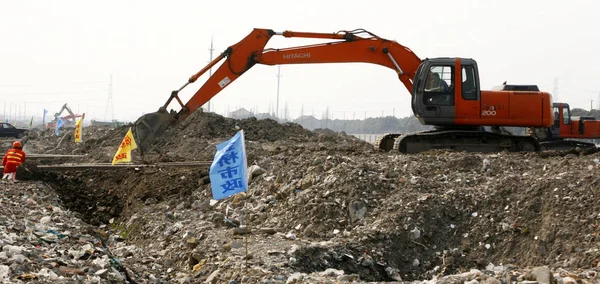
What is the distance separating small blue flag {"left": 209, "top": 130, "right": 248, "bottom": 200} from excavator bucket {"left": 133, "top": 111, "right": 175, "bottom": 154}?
26.0 feet

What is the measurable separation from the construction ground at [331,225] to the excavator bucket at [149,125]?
173 cm

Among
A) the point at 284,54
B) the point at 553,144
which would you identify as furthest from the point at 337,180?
the point at 553,144

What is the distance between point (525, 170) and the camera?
41.9ft

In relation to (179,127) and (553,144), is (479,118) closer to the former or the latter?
(553,144)

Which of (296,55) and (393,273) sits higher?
(296,55)

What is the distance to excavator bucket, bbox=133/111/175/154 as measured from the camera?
1666 centimetres

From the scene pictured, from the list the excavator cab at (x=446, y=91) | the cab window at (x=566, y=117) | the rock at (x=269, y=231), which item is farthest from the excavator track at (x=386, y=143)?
the cab window at (x=566, y=117)

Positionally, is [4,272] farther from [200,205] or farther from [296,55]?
[296,55]

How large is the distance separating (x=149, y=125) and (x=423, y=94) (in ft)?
21.8

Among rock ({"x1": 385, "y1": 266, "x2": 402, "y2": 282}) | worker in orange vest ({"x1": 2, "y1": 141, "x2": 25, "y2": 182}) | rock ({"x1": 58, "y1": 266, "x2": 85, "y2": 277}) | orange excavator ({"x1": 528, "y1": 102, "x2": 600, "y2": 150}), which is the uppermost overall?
orange excavator ({"x1": 528, "y1": 102, "x2": 600, "y2": 150})

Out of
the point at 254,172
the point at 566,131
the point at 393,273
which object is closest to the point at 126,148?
the point at 254,172

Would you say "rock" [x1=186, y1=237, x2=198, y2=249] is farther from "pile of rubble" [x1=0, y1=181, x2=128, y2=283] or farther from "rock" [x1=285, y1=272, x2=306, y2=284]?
"rock" [x1=285, y1=272, x2=306, y2=284]

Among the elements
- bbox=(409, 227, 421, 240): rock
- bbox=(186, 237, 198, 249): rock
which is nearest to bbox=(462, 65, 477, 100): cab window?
bbox=(409, 227, 421, 240): rock

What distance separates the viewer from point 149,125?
16.8 metres
